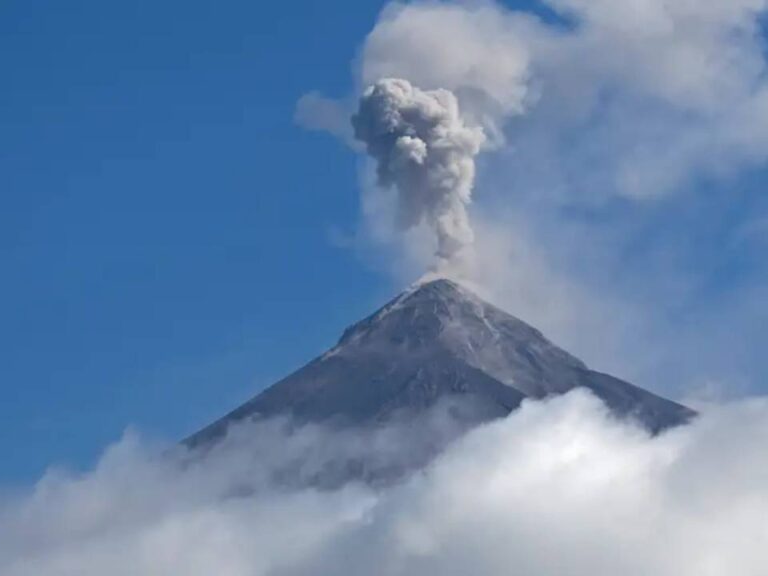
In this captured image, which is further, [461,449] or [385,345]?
[385,345]

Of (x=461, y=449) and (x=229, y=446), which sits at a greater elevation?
(x=229, y=446)

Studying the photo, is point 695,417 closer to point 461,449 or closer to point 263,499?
point 461,449

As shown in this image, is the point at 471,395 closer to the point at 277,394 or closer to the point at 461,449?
the point at 461,449

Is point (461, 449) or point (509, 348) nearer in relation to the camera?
point (461, 449)

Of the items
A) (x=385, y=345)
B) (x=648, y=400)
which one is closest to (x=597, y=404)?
(x=648, y=400)

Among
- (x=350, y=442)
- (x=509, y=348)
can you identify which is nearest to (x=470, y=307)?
(x=509, y=348)

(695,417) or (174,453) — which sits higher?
(174,453)
